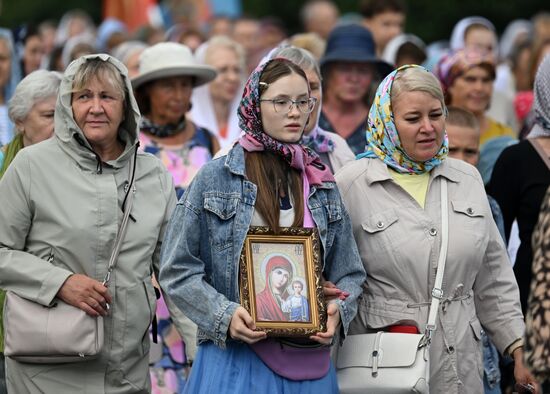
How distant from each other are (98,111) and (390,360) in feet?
6.30

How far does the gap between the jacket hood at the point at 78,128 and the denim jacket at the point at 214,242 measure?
30.7 inches

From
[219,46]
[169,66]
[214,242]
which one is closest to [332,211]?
[214,242]

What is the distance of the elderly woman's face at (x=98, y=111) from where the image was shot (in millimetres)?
7871

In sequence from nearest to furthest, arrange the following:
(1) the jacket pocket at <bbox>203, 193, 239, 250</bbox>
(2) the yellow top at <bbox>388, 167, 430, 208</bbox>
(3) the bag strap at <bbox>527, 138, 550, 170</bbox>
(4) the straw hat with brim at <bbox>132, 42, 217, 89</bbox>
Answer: (1) the jacket pocket at <bbox>203, 193, 239, 250</bbox> → (2) the yellow top at <bbox>388, 167, 430, 208</bbox> → (3) the bag strap at <bbox>527, 138, 550, 170</bbox> → (4) the straw hat with brim at <bbox>132, 42, 217, 89</bbox>

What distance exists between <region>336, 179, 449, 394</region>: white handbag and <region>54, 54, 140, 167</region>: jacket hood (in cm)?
152

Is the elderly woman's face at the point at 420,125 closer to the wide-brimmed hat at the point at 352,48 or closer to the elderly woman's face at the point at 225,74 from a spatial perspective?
the wide-brimmed hat at the point at 352,48

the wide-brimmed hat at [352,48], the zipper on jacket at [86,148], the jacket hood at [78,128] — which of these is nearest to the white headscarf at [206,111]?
the wide-brimmed hat at [352,48]

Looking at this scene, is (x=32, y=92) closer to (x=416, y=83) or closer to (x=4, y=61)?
(x=416, y=83)

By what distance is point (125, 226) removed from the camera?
25.4ft

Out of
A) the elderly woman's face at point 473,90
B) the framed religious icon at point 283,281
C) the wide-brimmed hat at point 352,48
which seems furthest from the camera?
the wide-brimmed hat at point 352,48

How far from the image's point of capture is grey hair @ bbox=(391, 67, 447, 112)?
7707 millimetres

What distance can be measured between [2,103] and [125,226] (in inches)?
232

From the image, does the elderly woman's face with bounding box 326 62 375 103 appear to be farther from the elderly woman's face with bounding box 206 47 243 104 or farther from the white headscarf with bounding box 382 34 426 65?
the white headscarf with bounding box 382 34 426 65

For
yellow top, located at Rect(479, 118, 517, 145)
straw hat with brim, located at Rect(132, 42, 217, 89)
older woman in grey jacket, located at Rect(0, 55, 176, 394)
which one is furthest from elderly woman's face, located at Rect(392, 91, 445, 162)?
yellow top, located at Rect(479, 118, 517, 145)
